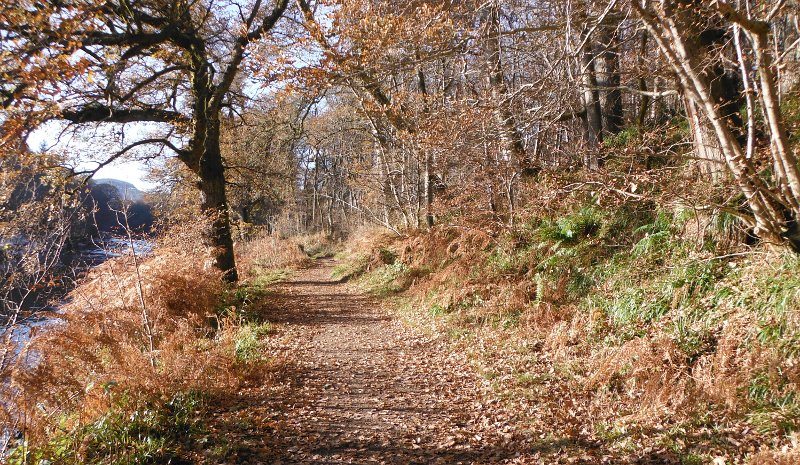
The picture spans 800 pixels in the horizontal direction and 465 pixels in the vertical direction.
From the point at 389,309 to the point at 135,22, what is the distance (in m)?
8.55

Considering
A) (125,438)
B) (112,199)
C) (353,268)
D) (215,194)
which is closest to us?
(125,438)

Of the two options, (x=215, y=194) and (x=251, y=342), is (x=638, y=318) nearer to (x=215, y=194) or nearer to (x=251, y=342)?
(x=251, y=342)

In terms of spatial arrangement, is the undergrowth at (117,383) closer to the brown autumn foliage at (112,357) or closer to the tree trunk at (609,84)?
the brown autumn foliage at (112,357)

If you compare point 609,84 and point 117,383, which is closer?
point 117,383

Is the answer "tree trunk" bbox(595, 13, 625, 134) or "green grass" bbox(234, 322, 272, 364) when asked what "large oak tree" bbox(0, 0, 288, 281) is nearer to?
"green grass" bbox(234, 322, 272, 364)

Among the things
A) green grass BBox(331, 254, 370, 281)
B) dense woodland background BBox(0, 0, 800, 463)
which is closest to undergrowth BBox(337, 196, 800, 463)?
dense woodland background BBox(0, 0, 800, 463)

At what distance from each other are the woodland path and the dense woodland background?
867mm

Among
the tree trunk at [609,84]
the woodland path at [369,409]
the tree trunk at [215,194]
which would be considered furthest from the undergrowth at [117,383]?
the tree trunk at [609,84]

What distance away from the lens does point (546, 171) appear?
31.3 feet

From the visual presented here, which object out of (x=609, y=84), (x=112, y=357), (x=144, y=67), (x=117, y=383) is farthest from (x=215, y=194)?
(x=609, y=84)

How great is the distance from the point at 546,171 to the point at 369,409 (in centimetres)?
642

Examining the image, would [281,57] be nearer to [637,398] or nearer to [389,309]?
[389,309]

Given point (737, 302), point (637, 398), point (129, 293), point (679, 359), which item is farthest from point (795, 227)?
point (129, 293)

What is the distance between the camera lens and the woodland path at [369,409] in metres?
4.49
